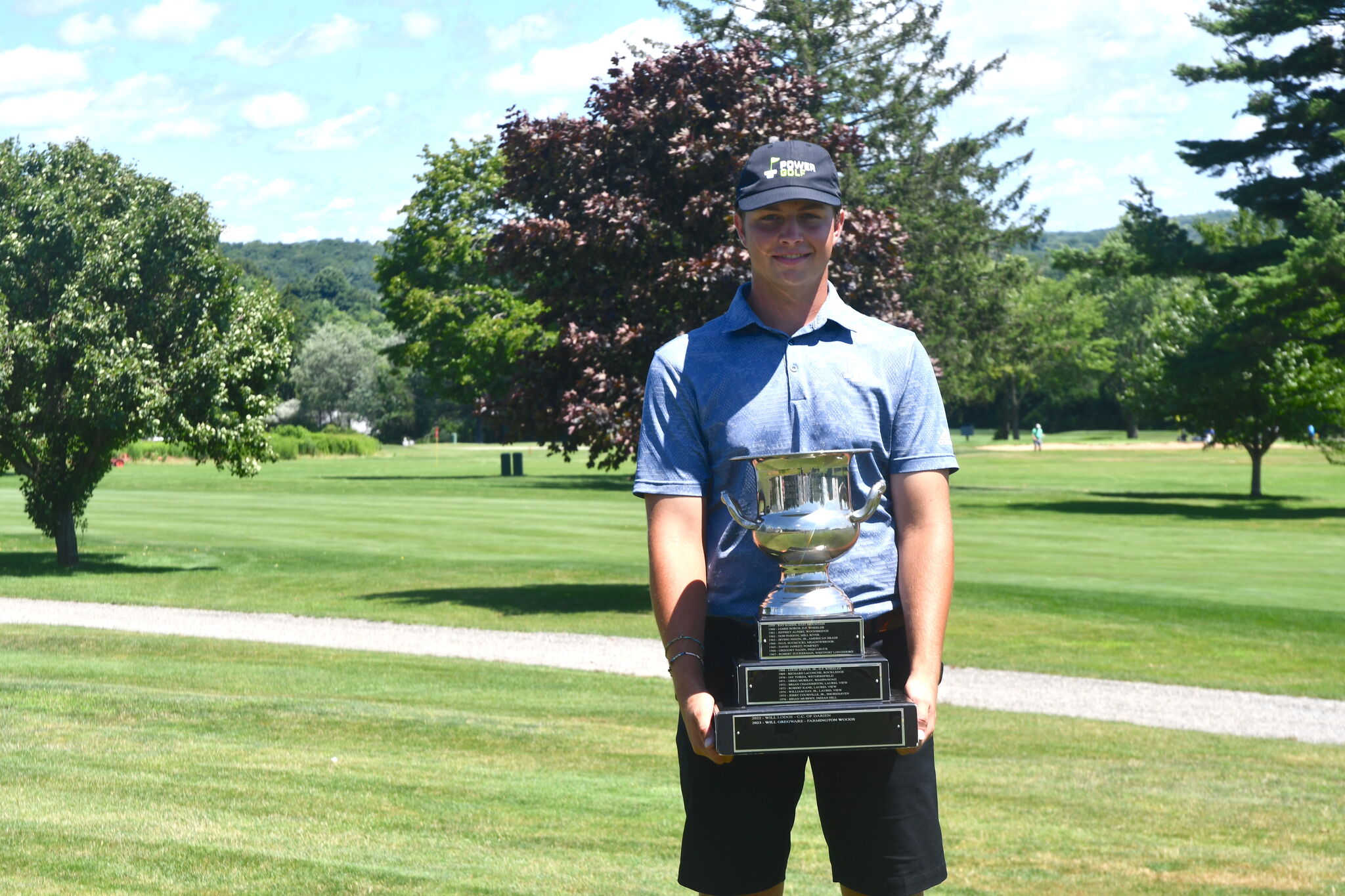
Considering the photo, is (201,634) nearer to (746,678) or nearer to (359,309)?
(746,678)

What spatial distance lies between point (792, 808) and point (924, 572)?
0.68 m

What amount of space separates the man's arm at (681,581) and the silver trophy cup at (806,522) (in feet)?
0.53

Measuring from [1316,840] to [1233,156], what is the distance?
36767 millimetres

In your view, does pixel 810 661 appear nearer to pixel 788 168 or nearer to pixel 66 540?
pixel 788 168

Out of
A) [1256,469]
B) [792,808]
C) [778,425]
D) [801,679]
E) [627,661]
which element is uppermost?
[778,425]

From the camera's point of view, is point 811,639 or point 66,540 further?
point 66,540

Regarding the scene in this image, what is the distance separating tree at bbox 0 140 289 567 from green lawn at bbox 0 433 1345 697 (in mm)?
2186

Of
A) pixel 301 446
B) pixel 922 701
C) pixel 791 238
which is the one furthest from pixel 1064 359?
pixel 922 701

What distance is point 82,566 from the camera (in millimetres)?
25219

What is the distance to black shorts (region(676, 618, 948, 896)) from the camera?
3.55m

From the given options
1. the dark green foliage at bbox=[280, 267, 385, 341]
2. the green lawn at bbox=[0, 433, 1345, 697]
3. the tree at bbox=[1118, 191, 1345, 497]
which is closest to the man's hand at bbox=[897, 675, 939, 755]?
the green lawn at bbox=[0, 433, 1345, 697]

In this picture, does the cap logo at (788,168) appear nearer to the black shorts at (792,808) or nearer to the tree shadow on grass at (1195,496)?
the black shorts at (792,808)

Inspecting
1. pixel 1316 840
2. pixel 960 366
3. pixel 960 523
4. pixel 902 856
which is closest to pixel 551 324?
pixel 1316 840

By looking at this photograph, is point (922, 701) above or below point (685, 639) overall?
below
